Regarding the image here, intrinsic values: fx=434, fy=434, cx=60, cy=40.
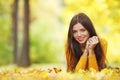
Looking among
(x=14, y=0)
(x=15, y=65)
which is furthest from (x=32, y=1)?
(x=15, y=65)

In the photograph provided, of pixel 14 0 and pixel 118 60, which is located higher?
pixel 14 0

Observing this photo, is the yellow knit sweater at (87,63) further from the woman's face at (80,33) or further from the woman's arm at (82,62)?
the woman's face at (80,33)

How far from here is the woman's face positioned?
2723 millimetres

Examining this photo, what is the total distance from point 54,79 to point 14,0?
0.62 metres

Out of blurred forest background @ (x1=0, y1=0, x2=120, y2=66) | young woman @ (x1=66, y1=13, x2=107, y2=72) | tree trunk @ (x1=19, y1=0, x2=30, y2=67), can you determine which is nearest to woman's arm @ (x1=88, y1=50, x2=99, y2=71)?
young woman @ (x1=66, y1=13, x2=107, y2=72)

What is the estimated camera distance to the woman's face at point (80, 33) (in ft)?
8.93

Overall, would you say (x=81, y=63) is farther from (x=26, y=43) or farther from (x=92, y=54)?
(x=26, y=43)

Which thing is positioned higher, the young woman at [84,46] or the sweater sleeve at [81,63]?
the young woman at [84,46]

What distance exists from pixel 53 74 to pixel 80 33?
1.02 ft

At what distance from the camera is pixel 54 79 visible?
2.74m

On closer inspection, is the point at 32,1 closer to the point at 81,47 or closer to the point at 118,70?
the point at 81,47

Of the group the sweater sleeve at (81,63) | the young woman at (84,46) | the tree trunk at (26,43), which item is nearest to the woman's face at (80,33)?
the young woman at (84,46)

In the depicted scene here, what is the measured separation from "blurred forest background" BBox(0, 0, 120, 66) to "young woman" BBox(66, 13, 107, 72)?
0.21 ft

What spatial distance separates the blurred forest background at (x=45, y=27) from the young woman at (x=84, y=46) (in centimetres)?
6
